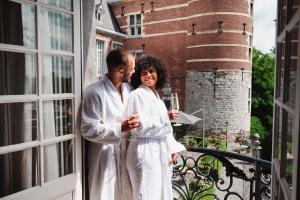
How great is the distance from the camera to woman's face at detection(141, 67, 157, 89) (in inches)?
94.2

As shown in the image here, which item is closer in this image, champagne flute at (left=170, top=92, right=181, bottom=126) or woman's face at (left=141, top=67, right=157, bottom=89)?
champagne flute at (left=170, top=92, right=181, bottom=126)

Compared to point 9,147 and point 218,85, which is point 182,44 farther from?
point 9,147

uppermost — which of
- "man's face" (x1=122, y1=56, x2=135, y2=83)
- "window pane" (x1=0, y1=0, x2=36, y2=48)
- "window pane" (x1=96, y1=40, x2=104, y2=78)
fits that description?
"window pane" (x1=96, y1=40, x2=104, y2=78)

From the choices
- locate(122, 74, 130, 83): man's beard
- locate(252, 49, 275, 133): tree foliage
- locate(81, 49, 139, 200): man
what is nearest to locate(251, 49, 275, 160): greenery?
locate(252, 49, 275, 133): tree foliage

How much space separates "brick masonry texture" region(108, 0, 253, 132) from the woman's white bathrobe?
14.5m

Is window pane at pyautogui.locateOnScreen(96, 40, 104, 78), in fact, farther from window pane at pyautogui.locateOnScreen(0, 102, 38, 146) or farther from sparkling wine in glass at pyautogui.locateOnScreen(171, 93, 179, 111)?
window pane at pyautogui.locateOnScreen(0, 102, 38, 146)

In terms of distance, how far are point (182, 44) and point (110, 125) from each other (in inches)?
659

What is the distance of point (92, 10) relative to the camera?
2.46 m

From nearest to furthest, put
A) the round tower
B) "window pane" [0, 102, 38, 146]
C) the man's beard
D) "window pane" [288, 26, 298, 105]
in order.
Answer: "window pane" [288, 26, 298, 105] → "window pane" [0, 102, 38, 146] → the man's beard → the round tower

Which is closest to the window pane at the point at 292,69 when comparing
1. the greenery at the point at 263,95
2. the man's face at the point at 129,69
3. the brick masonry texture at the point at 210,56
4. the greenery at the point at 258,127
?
the man's face at the point at 129,69

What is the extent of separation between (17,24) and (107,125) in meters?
0.89

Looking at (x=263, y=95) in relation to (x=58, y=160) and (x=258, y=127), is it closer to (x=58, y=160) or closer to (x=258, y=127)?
(x=258, y=127)

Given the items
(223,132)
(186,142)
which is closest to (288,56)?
(186,142)

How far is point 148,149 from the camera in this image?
224 cm
